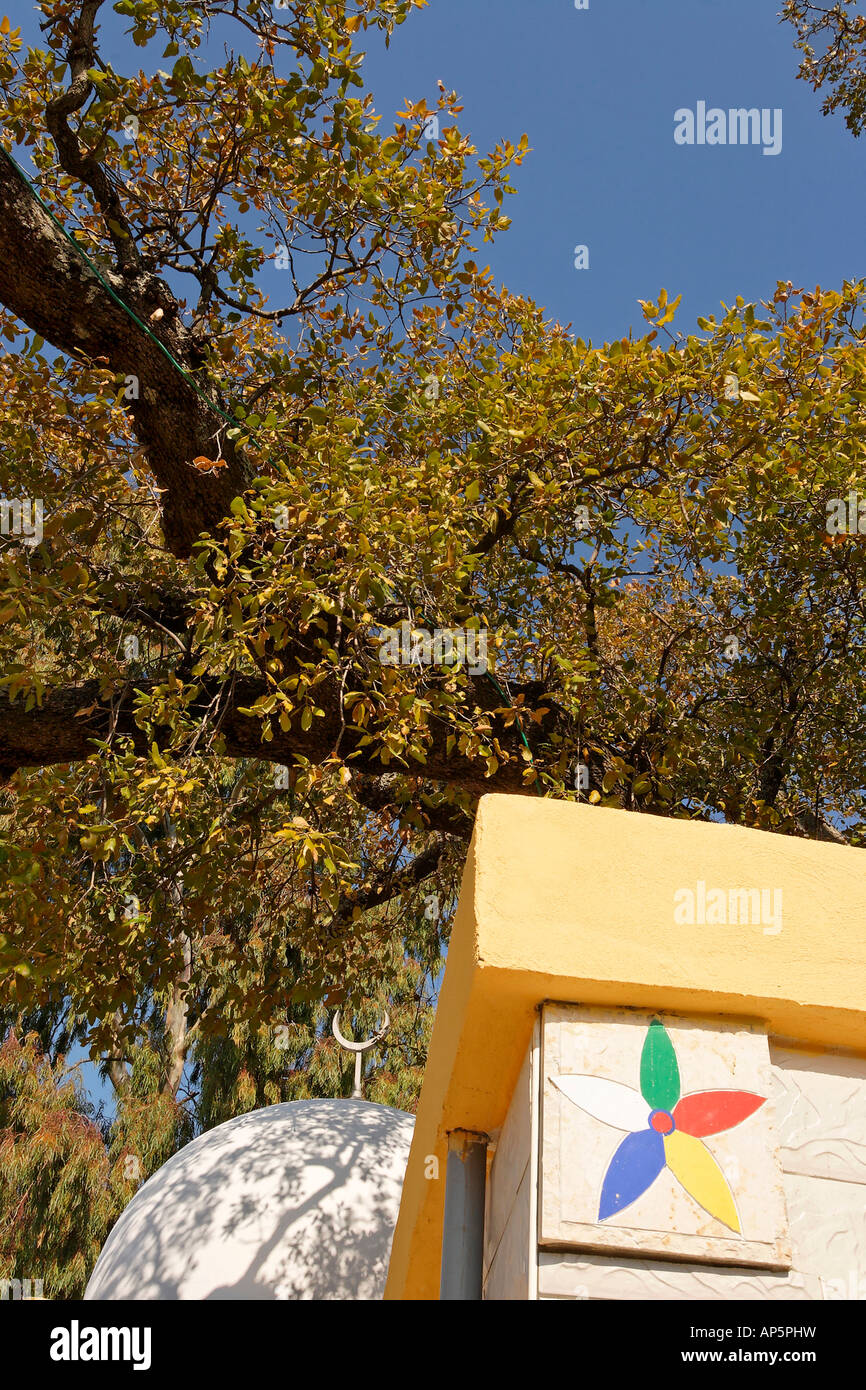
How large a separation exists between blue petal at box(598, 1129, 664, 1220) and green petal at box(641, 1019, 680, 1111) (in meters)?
0.07

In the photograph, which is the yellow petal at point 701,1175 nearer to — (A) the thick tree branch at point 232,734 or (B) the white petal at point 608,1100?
(B) the white petal at point 608,1100

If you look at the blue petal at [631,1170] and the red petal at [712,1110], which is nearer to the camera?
the blue petal at [631,1170]

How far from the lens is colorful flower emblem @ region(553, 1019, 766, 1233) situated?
216 centimetres

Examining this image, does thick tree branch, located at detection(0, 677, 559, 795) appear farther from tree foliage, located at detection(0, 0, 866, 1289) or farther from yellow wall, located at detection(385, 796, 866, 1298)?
yellow wall, located at detection(385, 796, 866, 1298)

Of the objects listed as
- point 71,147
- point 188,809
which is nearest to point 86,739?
point 188,809

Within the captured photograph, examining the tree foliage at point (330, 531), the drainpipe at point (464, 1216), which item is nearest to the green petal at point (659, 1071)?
the drainpipe at point (464, 1216)

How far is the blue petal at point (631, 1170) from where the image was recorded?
84.0 inches

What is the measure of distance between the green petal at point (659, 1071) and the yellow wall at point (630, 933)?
74 mm

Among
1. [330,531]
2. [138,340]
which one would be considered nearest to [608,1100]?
[330,531]

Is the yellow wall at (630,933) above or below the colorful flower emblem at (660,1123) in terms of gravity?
above

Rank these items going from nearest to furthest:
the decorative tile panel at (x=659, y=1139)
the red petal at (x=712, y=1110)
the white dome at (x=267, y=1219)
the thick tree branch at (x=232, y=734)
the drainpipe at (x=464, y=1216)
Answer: the decorative tile panel at (x=659, y=1139)
the red petal at (x=712, y=1110)
the drainpipe at (x=464, y=1216)
the white dome at (x=267, y=1219)
the thick tree branch at (x=232, y=734)

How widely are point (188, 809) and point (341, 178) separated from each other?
3.76 metres

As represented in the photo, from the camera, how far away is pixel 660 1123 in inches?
88.4
